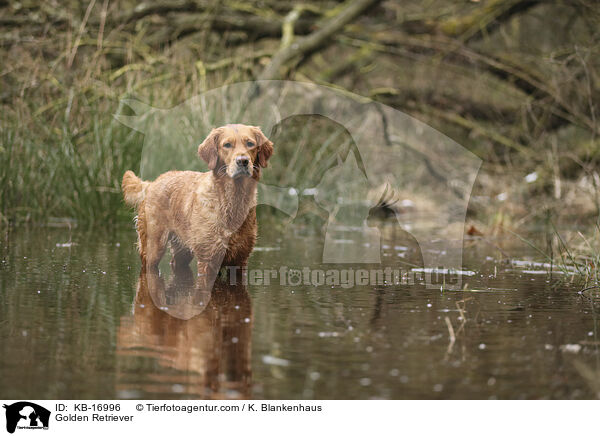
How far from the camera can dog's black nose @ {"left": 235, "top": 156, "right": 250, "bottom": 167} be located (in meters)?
4.91

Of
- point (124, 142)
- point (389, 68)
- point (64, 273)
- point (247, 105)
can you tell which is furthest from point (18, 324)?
point (389, 68)

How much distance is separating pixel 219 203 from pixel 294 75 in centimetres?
652

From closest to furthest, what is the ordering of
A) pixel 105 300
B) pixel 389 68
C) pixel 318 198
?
pixel 105 300, pixel 318 198, pixel 389 68

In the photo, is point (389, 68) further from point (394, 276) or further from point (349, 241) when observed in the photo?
point (394, 276)

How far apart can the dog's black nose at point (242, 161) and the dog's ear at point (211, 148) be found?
0.21m

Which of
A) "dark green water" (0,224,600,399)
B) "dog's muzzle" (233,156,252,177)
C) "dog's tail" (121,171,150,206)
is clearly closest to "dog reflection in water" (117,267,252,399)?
"dark green water" (0,224,600,399)

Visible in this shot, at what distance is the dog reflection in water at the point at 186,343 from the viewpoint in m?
2.95

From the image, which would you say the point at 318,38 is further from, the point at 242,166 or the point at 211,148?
the point at 242,166

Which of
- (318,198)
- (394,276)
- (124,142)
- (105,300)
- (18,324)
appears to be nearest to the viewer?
→ (18,324)

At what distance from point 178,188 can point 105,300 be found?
1.12 metres

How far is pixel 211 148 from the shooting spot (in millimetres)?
5055

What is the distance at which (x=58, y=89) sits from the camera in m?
9.45
